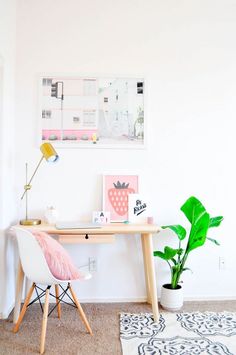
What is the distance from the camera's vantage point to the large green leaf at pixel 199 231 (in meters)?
2.53

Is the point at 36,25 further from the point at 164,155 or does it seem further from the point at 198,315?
the point at 198,315

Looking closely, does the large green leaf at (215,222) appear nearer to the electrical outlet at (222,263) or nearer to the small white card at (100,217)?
the electrical outlet at (222,263)

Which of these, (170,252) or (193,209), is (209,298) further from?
(193,209)

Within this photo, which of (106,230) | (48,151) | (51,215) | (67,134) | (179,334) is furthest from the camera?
(67,134)

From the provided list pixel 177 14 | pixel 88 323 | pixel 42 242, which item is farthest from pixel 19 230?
pixel 177 14

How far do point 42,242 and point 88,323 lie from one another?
0.78 metres

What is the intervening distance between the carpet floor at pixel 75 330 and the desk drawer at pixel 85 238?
622 mm

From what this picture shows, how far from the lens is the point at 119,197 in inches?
113

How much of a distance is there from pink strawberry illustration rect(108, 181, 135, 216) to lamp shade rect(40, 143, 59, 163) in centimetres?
60

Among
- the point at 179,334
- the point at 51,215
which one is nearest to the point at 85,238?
the point at 51,215

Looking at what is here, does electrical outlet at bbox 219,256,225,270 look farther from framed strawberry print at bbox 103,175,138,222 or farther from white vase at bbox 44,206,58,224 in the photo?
white vase at bbox 44,206,58,224

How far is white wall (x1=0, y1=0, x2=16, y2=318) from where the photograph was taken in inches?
99.3

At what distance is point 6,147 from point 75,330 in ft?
5.03

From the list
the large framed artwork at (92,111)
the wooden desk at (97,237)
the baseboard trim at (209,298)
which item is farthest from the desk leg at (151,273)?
the large framed artwork at (92,111)
